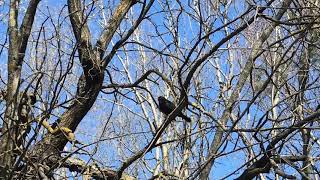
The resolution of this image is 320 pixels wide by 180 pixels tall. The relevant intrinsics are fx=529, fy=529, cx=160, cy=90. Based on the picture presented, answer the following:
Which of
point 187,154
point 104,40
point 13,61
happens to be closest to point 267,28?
point 104,40

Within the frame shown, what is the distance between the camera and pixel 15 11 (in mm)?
4051

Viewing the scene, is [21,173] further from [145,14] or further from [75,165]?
[145,14]

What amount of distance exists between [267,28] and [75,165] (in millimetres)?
2225

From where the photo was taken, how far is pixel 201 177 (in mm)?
4574

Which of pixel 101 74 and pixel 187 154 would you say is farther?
pixel 187 154

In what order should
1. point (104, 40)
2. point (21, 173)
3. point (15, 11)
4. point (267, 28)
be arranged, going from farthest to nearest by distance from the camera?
1. point (267, 28)
2. point (104, 40)
3. point (15, 11)
4. point (21, 173)

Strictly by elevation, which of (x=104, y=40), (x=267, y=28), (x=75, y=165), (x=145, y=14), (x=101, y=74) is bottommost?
(x=75, y=165)

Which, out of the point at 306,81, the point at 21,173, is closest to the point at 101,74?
the point at 21,173

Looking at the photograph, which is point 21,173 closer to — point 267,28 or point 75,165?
point 75,165

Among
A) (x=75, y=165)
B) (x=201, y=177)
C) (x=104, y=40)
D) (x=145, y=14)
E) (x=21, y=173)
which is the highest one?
(x=145, y=14)

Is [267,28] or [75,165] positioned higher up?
[267,28]

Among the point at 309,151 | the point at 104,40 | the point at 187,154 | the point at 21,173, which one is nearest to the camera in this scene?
the point at 21,173

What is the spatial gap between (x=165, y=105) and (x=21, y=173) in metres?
1.51

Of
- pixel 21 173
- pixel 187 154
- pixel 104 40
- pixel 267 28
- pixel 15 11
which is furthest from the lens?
pixel 187 154
